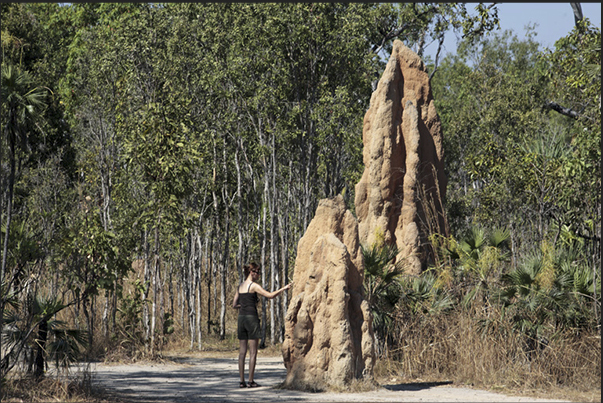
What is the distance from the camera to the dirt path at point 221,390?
35.4 feet

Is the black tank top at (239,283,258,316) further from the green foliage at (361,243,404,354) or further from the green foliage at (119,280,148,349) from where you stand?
the green foliage at (119,280,148,349)

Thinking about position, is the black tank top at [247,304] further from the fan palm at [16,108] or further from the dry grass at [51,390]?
the fan palm at [16,108]

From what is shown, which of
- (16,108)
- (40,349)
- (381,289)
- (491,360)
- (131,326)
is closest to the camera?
(40,349)

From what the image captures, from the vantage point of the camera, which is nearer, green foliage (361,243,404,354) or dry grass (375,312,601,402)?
dry grass (375,312,601,402)

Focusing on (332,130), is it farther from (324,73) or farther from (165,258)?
(165,258)

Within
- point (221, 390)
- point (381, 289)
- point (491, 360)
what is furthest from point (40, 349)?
point (491, 360)

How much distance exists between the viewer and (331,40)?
2289 cm

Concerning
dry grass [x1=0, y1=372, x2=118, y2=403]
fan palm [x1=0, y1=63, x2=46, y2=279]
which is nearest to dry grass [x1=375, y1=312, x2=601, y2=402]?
dry grass [x1=0, y1=372, x2=118, y2=403]

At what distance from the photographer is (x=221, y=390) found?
12.2 meters

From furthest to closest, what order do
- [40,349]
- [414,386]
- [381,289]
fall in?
[381,289] < [414,386] < [40,349]

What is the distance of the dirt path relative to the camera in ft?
35.4

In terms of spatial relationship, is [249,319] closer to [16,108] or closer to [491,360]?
[491,360]

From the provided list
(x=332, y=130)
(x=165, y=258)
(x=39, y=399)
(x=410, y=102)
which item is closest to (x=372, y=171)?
(x=410, y=102)

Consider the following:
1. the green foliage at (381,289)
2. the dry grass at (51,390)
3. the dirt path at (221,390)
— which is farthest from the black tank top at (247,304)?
the dry grass at (51,390)
